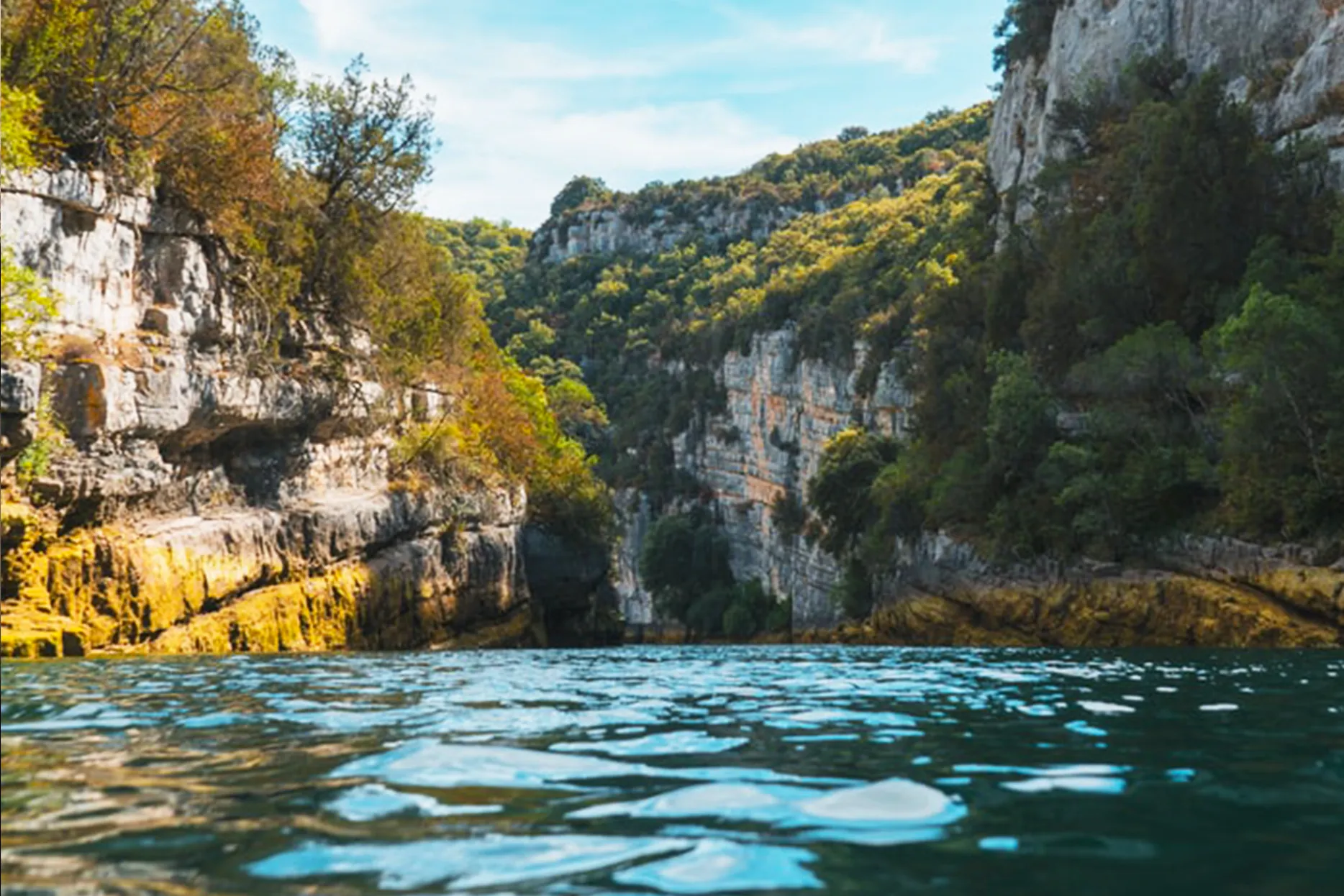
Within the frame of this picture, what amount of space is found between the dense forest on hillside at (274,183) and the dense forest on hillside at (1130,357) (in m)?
18.3

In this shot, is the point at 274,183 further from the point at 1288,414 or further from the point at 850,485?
the point at 850,485

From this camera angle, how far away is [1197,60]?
4406cm

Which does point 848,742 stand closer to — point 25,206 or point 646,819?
point 646,819

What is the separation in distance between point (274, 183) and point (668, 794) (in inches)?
1103

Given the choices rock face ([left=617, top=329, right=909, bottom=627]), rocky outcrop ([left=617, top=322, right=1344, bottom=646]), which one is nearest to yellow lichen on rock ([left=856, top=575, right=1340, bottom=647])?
rocky outcrop ([left=617, top=322, right=1344, bottom=646])

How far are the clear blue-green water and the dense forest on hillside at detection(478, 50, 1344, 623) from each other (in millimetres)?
18568

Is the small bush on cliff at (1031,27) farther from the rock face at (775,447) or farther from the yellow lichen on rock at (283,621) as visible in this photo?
the yellow lichen on rock at (283,621)

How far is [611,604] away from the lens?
62656 mm

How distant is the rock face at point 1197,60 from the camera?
34219 mm

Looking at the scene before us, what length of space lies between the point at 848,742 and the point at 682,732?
1.21 meters

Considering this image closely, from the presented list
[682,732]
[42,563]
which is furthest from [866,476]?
[682,732]

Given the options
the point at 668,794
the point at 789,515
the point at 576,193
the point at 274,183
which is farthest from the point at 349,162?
the point at 576,193

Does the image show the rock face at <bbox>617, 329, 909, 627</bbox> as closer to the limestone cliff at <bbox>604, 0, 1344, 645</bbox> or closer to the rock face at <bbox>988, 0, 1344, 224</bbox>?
the limestone cliff at <bbox>604, 0, 1344, 645</bbox>

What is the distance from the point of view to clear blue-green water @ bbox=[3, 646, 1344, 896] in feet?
12.1
